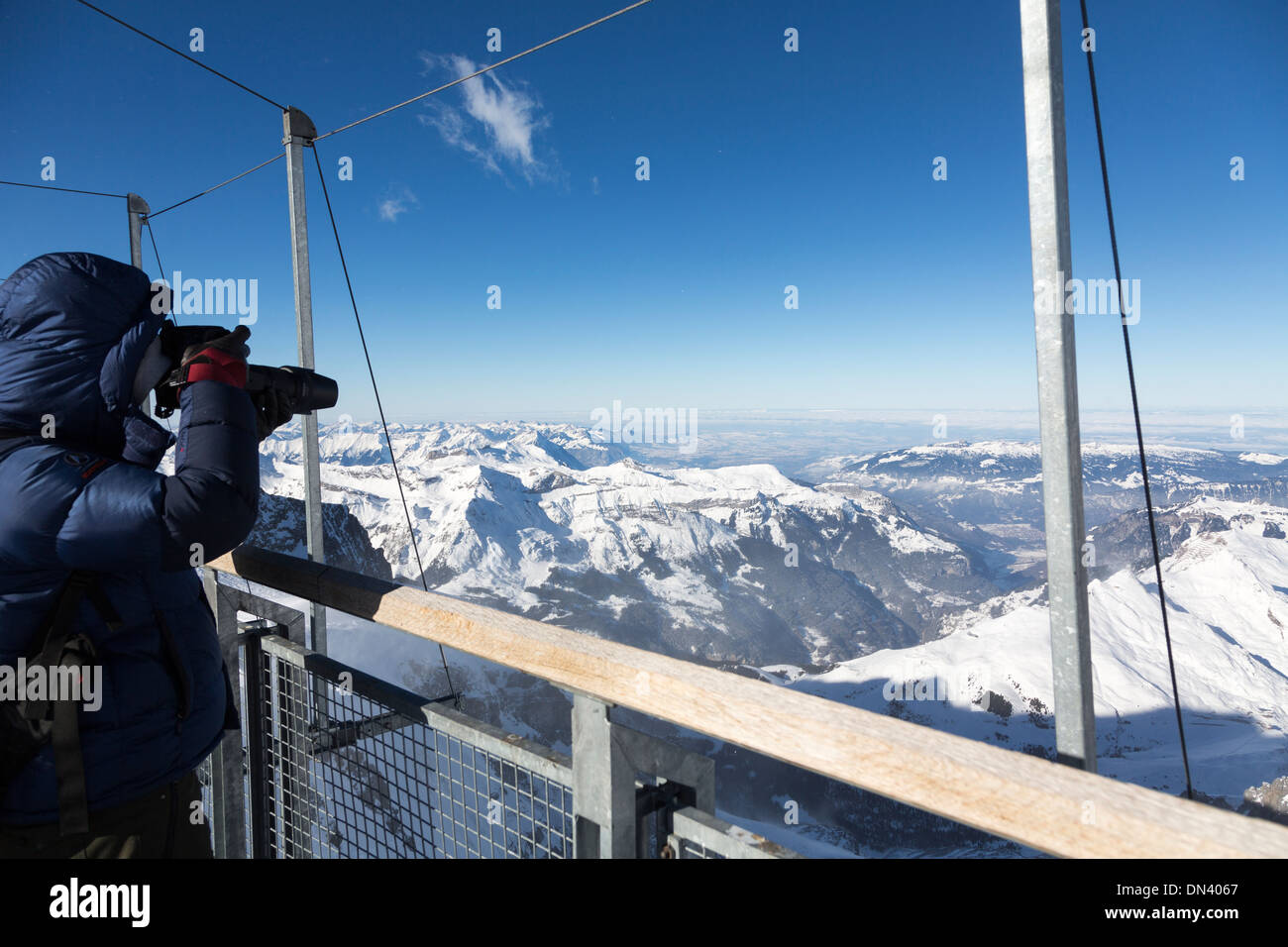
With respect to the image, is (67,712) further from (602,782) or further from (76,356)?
(602,782)

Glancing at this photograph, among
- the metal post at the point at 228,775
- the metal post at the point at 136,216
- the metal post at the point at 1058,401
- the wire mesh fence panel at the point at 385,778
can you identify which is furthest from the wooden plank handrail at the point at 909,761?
the metal post at the point at 136,216

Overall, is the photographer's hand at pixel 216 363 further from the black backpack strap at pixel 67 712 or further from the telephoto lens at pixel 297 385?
the black backpack strap at pixel 67 712

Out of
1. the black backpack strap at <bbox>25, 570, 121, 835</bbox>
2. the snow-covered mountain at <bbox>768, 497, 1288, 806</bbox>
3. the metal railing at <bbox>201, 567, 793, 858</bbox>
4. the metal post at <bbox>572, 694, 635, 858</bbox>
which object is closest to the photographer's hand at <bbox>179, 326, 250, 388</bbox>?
the black backpack strap at <bbox>25, 570, 121, 835</bbox>

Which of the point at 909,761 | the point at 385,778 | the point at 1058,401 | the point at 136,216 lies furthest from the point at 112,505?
the point at 136,216

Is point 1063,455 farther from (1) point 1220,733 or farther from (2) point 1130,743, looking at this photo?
(1) point 1220,733

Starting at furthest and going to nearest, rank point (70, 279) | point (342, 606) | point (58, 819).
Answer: point (342, 606) → point (70, 279) → point (58, 819)

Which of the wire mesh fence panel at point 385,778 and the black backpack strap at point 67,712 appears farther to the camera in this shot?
the wire mesh fence panel at point 385,778
